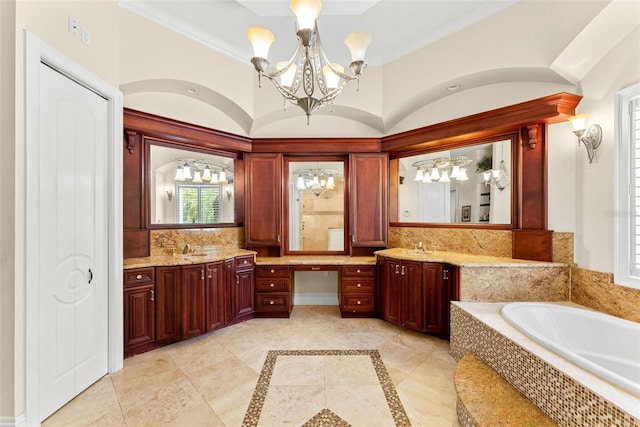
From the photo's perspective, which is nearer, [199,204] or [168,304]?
[168,304]

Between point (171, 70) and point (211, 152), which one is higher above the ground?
point (171, 70)

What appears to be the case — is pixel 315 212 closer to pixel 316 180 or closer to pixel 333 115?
pixel 316 180

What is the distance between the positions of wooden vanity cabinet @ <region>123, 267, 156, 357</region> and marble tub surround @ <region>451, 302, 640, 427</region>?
3188 millimetres

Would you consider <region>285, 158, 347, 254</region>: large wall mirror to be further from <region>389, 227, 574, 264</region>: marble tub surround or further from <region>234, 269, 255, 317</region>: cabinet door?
<region>389, 227, 574, 264</region>: marble tub surround

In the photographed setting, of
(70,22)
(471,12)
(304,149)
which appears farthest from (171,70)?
(471,12)

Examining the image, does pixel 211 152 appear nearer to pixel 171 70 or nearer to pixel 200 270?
pixel 171 70

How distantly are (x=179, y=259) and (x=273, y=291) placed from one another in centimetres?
128

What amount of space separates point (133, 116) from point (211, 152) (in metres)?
1.03

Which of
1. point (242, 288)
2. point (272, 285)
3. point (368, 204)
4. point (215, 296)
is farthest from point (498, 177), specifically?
point (215, 296)

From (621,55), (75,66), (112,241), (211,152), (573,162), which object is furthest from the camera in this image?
(211,152)

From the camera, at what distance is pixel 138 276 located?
2.68 meters

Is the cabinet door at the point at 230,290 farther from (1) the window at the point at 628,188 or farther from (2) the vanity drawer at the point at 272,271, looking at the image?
(1) the window at the point at 628,188

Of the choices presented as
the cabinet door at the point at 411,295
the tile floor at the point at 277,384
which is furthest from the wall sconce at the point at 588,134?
the tile floor at the point at 277,384

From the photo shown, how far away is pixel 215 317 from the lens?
313cm
